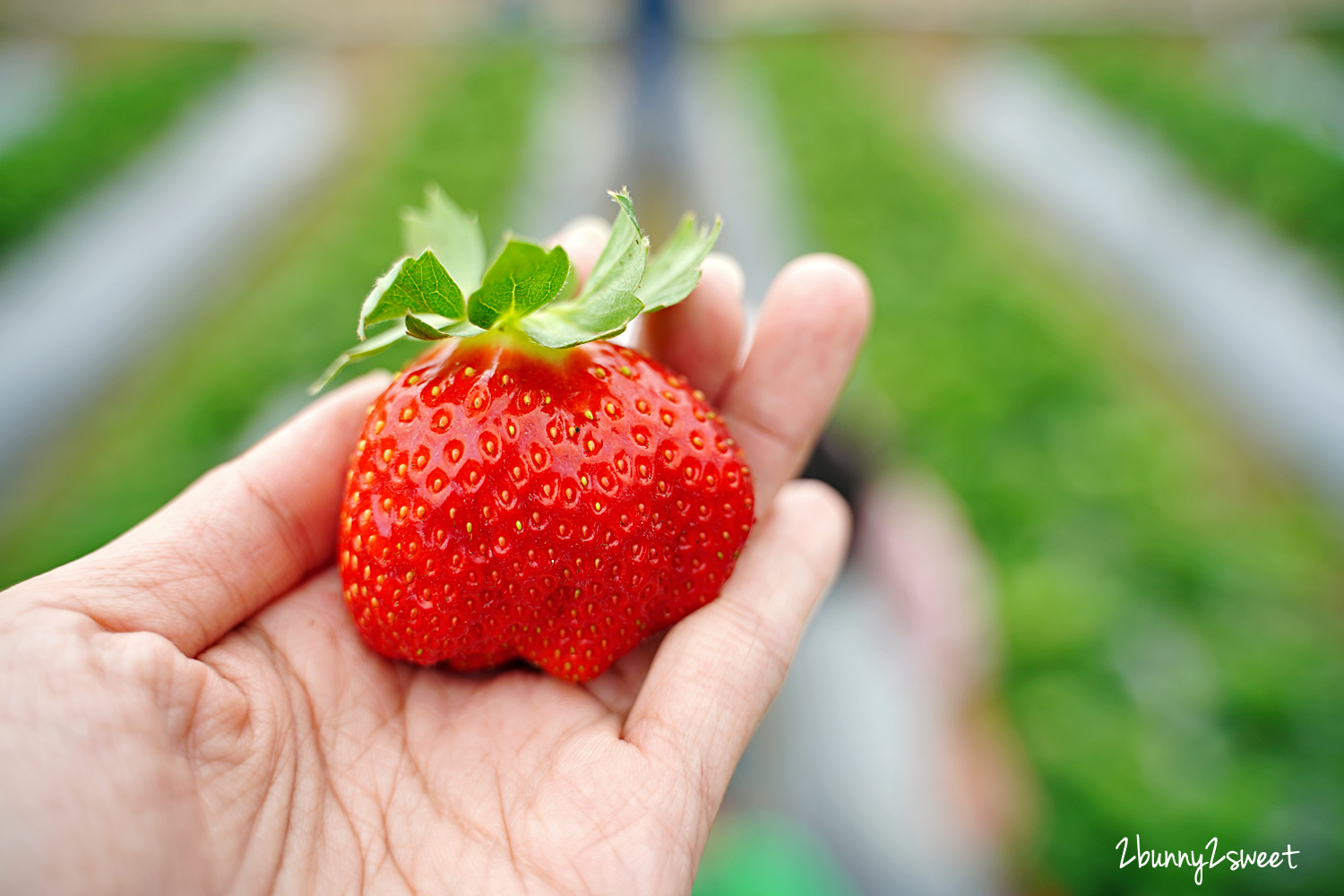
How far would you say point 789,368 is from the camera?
173 cm

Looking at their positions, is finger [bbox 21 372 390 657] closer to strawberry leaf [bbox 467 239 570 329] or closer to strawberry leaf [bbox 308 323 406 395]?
strawberry leaf [bbox 308 323 406 395]

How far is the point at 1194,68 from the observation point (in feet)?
26.7

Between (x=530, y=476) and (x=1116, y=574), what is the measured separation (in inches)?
98.1

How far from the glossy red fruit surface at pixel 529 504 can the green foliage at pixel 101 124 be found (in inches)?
204

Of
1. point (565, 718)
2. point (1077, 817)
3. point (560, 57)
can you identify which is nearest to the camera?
point (565, 718)

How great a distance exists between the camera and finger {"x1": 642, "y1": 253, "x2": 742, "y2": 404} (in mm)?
1647

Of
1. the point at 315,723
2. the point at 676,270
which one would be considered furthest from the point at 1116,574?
the point at 315,723

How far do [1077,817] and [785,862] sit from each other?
76cm

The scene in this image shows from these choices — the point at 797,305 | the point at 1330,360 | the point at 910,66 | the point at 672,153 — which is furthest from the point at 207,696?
the point at 910,66

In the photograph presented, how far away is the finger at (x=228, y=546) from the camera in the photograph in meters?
1.24

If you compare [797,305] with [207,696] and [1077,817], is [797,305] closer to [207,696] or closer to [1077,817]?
[207,696]

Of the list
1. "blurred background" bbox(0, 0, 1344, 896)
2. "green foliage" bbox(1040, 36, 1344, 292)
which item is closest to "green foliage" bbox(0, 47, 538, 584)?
"blurred background" bbox(0, 0, 1344, 896)

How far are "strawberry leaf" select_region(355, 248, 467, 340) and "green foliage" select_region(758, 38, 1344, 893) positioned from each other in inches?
79.5

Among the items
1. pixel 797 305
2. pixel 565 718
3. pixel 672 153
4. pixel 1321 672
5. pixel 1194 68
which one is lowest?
pixel 1321 672
